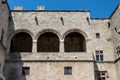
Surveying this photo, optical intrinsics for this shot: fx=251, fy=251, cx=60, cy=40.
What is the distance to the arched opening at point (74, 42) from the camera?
2747cm

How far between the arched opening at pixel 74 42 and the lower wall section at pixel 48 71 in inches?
161

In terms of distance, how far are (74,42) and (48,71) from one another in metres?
6.08

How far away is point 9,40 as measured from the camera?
25.0 metres

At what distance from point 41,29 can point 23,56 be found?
3.44m

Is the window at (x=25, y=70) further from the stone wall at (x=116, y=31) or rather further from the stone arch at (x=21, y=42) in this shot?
the stone wall at (x=116, y=31)

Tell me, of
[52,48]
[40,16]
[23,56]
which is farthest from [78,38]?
[23,56]

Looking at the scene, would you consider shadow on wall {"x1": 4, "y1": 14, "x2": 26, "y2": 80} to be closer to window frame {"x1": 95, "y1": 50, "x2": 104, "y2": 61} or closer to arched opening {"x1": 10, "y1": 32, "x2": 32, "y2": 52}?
arched opening {"x1": 10, "y1": 32, "x2": 32, "y2": 52}

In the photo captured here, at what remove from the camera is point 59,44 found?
25.5 meters

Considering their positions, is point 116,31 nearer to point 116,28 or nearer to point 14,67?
point 116,28

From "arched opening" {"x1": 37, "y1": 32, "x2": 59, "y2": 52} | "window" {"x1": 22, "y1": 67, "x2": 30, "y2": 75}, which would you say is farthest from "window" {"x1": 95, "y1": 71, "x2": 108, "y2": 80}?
"window" {"x1": 22, "y1": 67, "x2": 30, "y2": 75}

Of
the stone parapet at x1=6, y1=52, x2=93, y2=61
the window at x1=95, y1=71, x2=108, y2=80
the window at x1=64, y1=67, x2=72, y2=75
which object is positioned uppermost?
the stone parapet at x1=6, y1=52, x2=93, y2=61

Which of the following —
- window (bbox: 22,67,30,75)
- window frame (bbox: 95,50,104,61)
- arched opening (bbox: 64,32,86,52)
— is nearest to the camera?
window (bbox: 22,67,30,75)

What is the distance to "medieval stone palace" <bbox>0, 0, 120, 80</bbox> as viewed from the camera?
23.4 metres

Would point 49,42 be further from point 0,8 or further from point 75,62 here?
point 0,8
